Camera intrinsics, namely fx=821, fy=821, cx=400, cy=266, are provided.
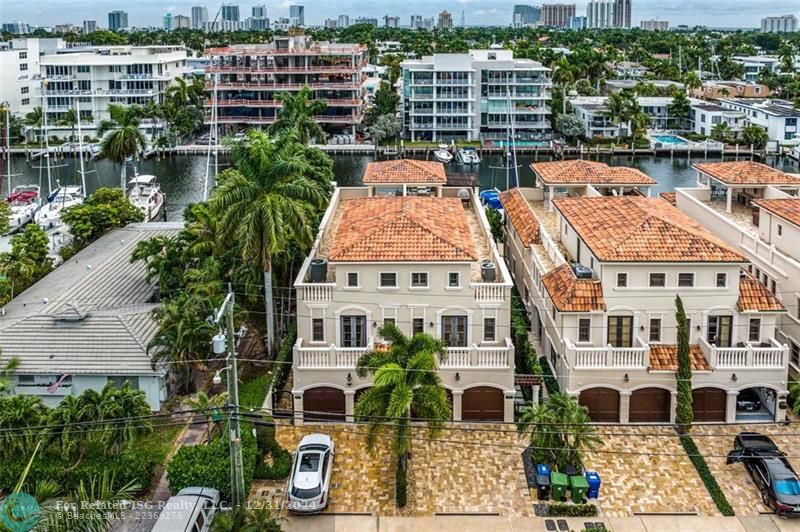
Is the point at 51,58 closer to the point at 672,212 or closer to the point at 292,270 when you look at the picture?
the point at 292,270

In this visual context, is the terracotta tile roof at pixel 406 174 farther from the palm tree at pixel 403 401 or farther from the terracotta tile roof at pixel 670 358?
the palm tree at pixel 403 401

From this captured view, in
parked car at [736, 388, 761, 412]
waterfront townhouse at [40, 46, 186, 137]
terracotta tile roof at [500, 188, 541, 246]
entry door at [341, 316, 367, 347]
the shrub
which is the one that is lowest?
the shrub

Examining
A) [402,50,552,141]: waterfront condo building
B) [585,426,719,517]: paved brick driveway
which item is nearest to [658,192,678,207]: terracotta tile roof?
[585,426,719,517]: paved brick driveway

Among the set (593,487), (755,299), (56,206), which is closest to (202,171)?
(56,206)

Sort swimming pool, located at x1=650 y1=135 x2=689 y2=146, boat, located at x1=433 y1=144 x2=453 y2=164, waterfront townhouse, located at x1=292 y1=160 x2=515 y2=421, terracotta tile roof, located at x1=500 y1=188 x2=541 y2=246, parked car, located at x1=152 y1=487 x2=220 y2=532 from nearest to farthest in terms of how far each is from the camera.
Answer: parked car, located at x1=152 y1=487 x2=220 y2=532, waterfront townhouse, located at x1=292 y1=160 x2=515 y2=421, terracotta tile roof, located at x1=500 y1=188 x2=541 y2=246, boat, located at x1=433 y1=144 x2=453 y2=164, swimming pool, located at x1=650 y1=135 x2=689 y2=146

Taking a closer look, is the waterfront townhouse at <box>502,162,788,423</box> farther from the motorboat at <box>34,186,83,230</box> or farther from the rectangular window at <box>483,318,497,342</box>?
the motorboat at <box>34,186,83,230</box>
